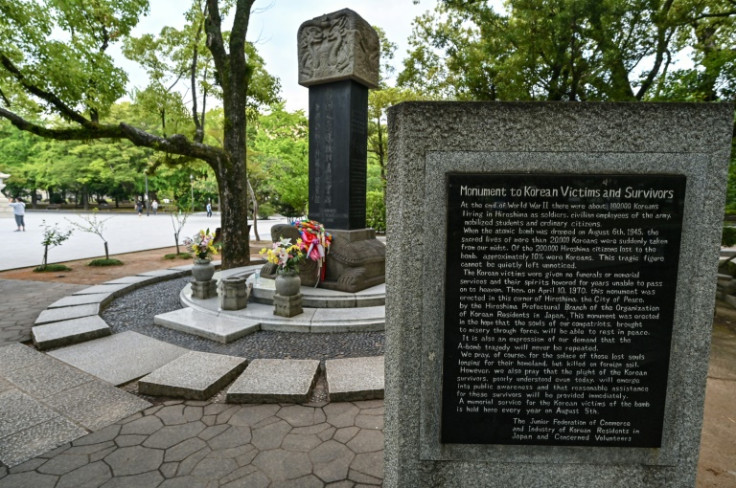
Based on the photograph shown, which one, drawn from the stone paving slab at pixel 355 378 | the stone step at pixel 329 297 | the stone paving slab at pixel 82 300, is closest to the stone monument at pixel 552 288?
the stone paving slab at pixel 355 378

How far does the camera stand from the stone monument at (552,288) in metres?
1.80

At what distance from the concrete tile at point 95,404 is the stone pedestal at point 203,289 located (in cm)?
299

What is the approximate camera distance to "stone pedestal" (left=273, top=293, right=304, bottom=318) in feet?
19.1

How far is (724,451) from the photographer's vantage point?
9.65ft

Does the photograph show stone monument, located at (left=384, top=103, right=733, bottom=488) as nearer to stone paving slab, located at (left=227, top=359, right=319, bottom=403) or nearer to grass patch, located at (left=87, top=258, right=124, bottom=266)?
stone paving slab, located at (left=227, top=359, right=319, bottom=403)

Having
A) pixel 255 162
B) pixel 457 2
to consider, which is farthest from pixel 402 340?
pixel 255 162

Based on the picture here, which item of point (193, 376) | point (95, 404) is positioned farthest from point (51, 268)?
point (193, 376)

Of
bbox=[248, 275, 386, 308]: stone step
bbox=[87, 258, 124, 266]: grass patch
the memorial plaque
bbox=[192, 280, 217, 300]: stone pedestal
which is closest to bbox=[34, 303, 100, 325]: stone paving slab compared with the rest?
bbox=[192, 280, 217, 300]: stone pedestal

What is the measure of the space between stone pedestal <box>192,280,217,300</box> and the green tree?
289 cm

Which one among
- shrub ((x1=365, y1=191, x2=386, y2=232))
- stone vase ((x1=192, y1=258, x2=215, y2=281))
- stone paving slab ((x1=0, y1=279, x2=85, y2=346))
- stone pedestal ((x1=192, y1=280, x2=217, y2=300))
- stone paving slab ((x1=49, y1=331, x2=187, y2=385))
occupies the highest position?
shrub ((x1=365, y1=191, x2=386, y2=232))

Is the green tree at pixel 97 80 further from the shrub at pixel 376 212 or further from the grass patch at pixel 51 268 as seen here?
the shrub at pixel 376 212

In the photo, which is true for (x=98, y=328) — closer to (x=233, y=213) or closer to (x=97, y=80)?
(x=233, y=213)

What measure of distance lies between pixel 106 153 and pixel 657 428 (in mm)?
51535

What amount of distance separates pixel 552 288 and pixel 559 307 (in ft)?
0.35
